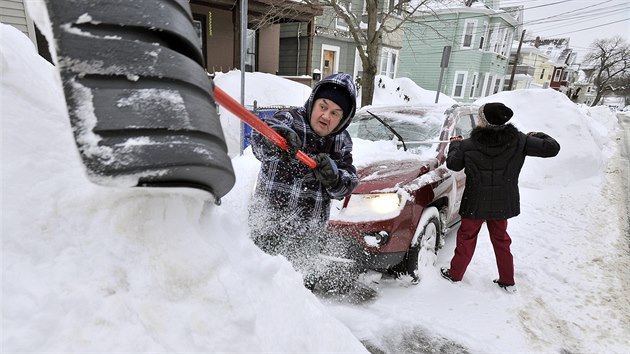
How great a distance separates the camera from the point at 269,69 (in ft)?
46.5

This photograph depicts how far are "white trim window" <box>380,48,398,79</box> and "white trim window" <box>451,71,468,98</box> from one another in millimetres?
6902

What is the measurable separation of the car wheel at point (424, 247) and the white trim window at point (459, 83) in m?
25.8

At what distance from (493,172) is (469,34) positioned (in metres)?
26.6

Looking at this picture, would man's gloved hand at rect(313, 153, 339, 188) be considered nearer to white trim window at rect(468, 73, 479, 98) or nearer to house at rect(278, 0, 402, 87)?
house at rect(278, 0, 402, 87)

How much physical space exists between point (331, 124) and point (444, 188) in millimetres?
1943

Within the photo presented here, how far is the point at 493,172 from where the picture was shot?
10.8 feet

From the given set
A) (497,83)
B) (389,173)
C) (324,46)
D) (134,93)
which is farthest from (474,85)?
(134,93)

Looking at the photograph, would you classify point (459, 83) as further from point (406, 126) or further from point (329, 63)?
point (406, 126)

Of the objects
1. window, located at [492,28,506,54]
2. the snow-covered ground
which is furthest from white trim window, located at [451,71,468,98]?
the snow-covered ground

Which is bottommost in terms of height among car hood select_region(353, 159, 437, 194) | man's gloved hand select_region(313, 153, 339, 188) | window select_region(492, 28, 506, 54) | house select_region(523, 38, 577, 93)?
house select_region(523, 38, 577, 93)

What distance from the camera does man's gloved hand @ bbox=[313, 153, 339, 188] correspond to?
201cm

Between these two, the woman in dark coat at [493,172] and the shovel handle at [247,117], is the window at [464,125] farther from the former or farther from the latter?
the shovel handle at [247,117]

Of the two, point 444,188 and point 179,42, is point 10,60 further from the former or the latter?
point 444,188

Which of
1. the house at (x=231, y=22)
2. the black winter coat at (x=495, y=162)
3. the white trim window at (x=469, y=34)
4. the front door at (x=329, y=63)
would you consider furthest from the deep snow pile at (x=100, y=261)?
the white trim window at (x=469, y=34)
